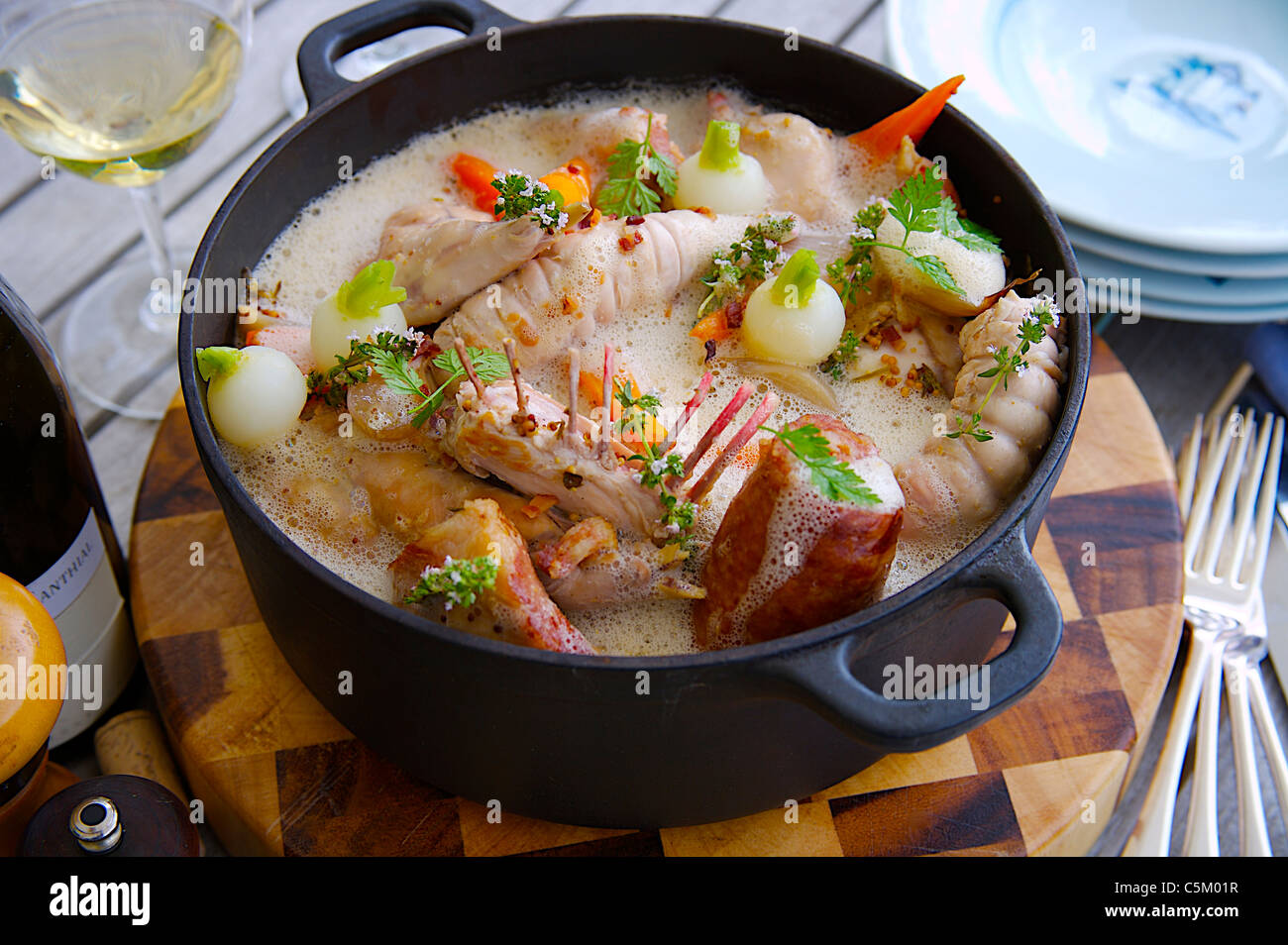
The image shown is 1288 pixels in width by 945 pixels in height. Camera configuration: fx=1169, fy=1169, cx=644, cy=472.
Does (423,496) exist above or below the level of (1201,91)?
below

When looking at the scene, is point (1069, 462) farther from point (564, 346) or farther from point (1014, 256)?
point (564, 346)

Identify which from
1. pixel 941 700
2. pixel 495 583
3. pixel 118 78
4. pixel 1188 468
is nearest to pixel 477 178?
pixel 118 78

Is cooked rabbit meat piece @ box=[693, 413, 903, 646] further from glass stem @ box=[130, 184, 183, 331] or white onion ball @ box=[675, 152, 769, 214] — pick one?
glass stem @ box=[130, 184, 183, 331]

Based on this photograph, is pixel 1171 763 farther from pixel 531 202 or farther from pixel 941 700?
pixel 531 202

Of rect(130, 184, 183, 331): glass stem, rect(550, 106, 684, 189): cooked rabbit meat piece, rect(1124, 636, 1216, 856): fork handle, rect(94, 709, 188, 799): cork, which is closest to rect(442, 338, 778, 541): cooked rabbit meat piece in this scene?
rect(550, 106, 684, 189): cooked rabbit meat piece

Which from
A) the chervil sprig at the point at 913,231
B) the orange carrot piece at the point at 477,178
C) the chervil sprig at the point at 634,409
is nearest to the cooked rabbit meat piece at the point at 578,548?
the chervil sprig at the point at 634,409

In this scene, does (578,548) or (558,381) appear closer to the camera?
(578,548)
